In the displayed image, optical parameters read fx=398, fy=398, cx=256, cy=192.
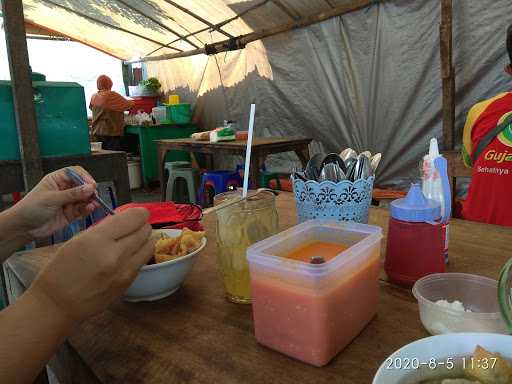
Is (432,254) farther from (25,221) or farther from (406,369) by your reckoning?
(25,221)

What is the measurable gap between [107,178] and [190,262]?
1.99m

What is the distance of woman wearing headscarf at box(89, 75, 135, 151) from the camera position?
5352 millimetres

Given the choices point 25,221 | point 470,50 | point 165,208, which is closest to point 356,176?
point 165,208

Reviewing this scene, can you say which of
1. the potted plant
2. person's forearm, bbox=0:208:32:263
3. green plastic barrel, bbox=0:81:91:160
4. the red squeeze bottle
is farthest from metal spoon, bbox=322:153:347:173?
the potted plant

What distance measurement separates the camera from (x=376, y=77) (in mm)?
3375

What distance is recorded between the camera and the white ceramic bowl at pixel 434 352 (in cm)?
38

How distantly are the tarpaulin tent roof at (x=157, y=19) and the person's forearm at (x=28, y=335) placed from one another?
3.57m

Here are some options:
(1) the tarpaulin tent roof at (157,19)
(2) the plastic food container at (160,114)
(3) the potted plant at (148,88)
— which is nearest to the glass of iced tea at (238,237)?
(1) the tarpaulin tent roof at (157,19)

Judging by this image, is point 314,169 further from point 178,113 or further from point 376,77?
point 178,113

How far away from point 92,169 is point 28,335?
208cm

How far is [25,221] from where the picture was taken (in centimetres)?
91

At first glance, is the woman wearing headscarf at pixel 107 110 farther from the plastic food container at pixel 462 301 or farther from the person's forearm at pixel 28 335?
the plastic food container at pixel 462 301

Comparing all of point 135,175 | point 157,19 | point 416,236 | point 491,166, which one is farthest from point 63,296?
point 135,175

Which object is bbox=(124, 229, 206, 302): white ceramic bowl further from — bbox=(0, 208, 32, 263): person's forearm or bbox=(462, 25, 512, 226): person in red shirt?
bbox=(462, 25, 512, 226): person in red shirt
